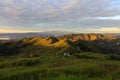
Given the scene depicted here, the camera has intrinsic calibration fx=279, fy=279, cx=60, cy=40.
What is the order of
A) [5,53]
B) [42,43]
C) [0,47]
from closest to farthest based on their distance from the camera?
[5,53] → [42,43] → [0,47]

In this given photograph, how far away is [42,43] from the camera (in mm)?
176000

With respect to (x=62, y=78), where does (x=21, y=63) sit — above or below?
below

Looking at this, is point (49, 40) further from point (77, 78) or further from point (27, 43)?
point (77, 78)

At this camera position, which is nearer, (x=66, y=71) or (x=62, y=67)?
(x=66, y=71)

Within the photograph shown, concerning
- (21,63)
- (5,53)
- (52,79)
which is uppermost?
(52,79)

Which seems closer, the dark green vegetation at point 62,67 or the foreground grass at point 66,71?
the foreground grass at point 66,71

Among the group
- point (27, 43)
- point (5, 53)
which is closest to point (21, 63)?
point (5, 53)

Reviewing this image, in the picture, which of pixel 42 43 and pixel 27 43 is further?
pixel 27 43

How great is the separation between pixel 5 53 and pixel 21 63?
120m

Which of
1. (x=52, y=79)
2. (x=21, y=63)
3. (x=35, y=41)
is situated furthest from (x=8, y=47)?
(x=52, y=79)

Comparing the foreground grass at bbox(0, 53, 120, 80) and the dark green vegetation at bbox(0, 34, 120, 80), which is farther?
the dark green vegetation at bbox(0, 34, 120, 80)

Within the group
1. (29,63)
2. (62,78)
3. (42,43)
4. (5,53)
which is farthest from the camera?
(42,43)

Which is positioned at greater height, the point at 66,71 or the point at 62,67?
the point at 66,71

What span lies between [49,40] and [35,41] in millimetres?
13961
